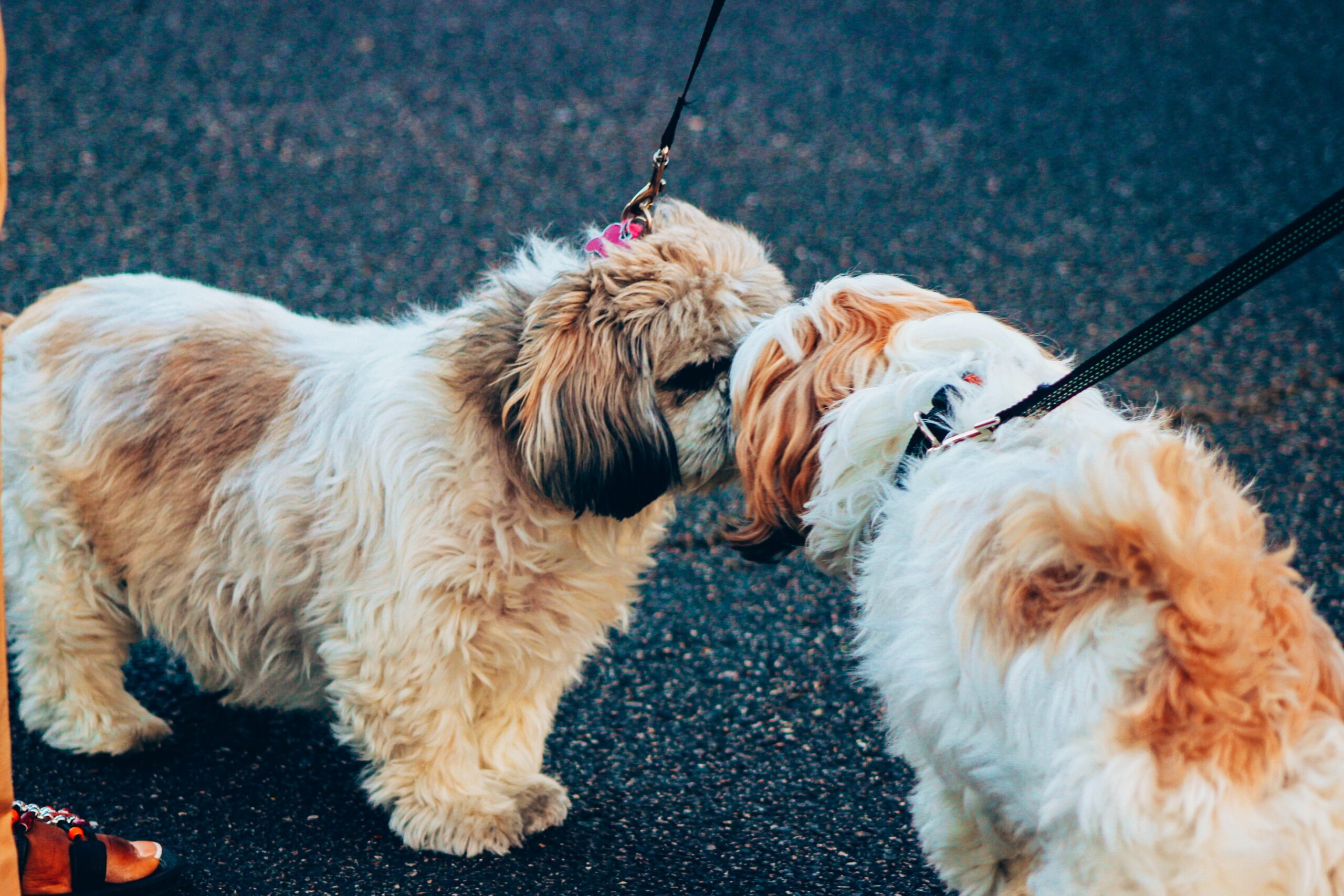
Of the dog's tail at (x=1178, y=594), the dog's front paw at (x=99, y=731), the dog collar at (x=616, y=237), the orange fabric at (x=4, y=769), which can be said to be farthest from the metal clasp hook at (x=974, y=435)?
the dog's front paw at (x=99, y=731)

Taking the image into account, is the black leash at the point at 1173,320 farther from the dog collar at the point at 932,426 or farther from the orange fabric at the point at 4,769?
the orange fabric at the point at 4,769

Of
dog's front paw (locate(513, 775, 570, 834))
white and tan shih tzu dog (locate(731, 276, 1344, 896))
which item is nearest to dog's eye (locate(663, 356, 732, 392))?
white and tan shih tzu dog (locate(731, 276, 1344, 896))

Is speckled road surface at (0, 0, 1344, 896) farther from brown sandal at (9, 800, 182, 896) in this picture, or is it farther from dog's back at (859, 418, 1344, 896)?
dog's back at (859, 418, 1344, 896)

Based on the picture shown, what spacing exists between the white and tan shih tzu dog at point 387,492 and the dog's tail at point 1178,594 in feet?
2.79

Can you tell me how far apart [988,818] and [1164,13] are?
6.68 meters

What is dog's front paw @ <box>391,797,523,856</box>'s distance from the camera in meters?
2.44

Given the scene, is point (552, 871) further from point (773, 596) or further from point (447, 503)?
point (773, 596)

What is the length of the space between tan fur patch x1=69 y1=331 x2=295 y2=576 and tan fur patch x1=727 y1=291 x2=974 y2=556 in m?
1.05

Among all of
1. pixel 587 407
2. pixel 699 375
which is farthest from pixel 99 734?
pixel 699 375

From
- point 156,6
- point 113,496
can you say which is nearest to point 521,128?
point 156,6

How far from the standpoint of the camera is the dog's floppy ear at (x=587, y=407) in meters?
2.23

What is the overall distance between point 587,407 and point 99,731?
1375 mm

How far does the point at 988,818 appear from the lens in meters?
1.75

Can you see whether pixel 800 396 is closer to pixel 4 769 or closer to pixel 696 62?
pixel 696 62
